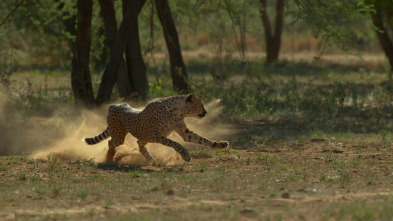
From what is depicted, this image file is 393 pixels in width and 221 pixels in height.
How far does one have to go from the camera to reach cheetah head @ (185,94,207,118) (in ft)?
32.8

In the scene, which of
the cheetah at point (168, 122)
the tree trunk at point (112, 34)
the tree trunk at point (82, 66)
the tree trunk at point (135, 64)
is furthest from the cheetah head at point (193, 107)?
the tree trunk at point (135, 64)

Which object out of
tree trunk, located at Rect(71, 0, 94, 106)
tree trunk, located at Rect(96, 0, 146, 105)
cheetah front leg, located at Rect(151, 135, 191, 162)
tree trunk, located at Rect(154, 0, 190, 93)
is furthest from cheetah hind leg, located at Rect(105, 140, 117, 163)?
tree trunk, located at Rect(154, 0, 190, 93)

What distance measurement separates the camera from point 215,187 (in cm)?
816

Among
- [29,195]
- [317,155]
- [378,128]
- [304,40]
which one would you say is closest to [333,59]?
[304,40]

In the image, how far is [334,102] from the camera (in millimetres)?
15883

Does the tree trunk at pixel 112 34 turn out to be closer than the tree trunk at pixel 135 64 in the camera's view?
Yes

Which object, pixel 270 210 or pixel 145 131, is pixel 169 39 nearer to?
pixel 145 131

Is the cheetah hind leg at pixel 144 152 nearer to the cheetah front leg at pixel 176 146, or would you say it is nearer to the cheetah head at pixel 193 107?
the cheetah front leg at pixel 176 146

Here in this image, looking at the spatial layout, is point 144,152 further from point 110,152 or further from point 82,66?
point 82,66

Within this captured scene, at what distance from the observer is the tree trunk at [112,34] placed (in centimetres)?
1598

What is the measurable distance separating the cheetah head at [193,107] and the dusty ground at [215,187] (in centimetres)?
66

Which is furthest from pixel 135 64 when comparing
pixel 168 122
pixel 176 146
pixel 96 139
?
pixel 176 146

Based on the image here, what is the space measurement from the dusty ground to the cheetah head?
661 mm

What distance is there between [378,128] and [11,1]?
9377mm
